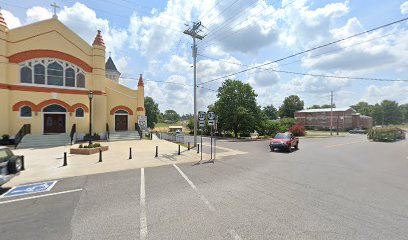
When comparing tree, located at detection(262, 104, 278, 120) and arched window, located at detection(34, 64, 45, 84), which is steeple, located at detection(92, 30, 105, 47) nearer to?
arched window, located at detection(34, 64, 45, 84)

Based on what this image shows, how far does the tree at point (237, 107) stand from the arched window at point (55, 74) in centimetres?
2332

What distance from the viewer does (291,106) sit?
94.8 meters

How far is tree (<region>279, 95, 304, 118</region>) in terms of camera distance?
309 ft

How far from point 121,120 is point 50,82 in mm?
8870

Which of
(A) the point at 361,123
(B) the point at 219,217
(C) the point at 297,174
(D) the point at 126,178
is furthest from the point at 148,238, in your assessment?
(A) the point at 361,123

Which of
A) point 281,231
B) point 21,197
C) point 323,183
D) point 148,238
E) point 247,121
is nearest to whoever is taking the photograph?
point 148,238

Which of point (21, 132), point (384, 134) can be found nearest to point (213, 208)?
point (21, 132)

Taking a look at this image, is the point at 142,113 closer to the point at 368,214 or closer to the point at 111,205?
the point at 111,205

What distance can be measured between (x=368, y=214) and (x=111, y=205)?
7089 mm

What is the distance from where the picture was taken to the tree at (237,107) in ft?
116

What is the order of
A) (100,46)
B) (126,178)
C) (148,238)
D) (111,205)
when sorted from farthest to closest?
(100,46) → (126,178) → (111,205) → (148,238)

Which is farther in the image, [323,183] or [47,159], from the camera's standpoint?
[47,159]

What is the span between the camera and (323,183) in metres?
8.71

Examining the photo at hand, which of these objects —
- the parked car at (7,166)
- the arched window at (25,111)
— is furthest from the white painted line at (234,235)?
the arched window at (25,111)
